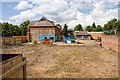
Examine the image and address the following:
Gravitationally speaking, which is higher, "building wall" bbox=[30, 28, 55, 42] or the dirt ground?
"building wall" bbox=[30, 28, 55, 42]

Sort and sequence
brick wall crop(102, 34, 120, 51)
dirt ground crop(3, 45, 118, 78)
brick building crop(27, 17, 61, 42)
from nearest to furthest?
dirt ground crop(3, 45, 118, 78) → brick wall crop(102, 34, 120, 51) → brick building crop(27, 17, 61, 42)

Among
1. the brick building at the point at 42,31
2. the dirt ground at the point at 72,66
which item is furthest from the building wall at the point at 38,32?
the dirt ground at the point at 72,66

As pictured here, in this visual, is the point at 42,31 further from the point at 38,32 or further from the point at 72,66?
the point at 72,66

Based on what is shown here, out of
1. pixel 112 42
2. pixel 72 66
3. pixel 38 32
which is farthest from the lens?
pixel 38 32

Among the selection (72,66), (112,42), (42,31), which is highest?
(42,31)

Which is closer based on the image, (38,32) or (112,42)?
(112,42)

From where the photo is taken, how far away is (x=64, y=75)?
17.4 ft

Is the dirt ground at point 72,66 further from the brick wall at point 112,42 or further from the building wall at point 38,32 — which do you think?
the building wall at point 38,32

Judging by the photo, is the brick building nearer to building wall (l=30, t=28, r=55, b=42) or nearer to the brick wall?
building wall (l=30, t=28, r=55, b=42)

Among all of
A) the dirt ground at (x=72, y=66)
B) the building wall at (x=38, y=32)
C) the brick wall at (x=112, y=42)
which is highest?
the building wall at (x=38, y=32)

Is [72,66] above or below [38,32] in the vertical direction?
below

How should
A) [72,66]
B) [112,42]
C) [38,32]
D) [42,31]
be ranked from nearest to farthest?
1. [72,66]
2. [112,42]
3. [42,31]
4. [38,32]

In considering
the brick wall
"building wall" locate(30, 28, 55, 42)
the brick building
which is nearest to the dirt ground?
the brick wall

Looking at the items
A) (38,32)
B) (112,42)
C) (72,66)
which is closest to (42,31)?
(38,32)
